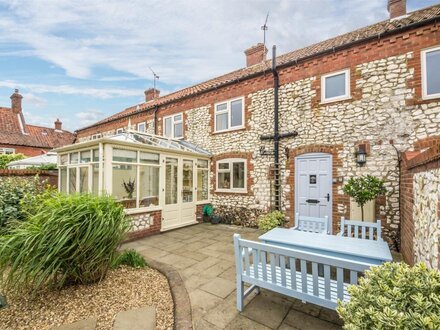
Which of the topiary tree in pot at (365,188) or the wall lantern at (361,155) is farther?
the wall lantern at (361,155)

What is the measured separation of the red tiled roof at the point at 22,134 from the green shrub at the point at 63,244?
22.2m

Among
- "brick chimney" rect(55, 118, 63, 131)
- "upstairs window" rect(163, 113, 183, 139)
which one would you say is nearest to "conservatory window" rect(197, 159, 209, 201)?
"upstairs window" rect(163, 113, 183, 139)

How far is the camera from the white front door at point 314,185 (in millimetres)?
6277

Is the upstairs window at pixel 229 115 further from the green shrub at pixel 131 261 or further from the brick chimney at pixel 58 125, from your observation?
the brick chimney at pixel 58 125

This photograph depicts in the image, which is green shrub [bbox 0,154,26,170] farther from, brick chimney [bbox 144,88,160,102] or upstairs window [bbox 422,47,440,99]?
upstairs window [bbox 422,47,440,99]

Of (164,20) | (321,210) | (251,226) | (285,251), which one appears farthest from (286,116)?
(285,251)

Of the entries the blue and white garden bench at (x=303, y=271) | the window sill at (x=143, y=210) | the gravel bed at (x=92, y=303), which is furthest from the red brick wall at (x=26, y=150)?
the blue and white garden bench at (x=303, y=271)

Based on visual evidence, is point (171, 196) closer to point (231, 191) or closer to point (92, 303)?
point (231, 191)

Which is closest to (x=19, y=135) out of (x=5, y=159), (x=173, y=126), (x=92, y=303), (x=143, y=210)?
(x=5, y=159)

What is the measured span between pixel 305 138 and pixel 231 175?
123 inches

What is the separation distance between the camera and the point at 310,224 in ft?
15.3

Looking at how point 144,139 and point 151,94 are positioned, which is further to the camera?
point 151,94

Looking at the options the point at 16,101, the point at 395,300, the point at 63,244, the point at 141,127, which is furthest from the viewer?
the point at 16,101

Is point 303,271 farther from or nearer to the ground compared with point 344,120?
nearer to the ground
